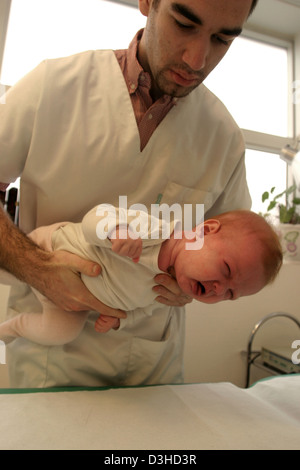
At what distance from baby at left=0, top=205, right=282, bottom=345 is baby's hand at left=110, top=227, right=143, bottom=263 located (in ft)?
0.31

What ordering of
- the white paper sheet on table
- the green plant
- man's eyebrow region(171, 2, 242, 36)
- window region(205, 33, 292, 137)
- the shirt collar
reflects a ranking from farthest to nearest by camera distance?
window region(205, 33, 292, 137)
the green plant
the shirt collar
man's eyebrow region(171, 2, 242, 36)
the white paper sheet on table

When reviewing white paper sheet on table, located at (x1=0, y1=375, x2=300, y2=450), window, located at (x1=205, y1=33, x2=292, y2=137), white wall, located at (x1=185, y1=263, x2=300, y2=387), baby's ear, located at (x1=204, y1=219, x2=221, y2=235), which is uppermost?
window, located at (x1=205, y1=33, x2=292, y2=137)

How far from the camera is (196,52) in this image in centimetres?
102

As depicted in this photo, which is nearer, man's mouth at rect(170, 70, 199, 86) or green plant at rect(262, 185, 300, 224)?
man's mouth at rect(170, 70, 199, 86)

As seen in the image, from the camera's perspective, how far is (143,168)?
1.19 meters

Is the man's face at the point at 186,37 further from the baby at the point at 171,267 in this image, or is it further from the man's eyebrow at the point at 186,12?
the baby at the point at 171,267

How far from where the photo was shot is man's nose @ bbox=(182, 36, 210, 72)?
3.34ft

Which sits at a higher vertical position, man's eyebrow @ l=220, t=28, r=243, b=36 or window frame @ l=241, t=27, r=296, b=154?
window frame @ l=241, t=27, r=296, b=154

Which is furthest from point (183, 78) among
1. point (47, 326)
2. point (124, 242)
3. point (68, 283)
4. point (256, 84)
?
point (256, 84)

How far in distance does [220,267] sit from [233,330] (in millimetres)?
1590

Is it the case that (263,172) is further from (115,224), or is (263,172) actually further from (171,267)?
(115,224)

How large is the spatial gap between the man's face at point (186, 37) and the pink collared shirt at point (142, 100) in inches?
1.4

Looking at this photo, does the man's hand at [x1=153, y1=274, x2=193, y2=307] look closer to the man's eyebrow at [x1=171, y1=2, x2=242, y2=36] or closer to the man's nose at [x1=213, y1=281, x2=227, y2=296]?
the man's nose at [x1=213, y1=281, x2=227, y2=296]

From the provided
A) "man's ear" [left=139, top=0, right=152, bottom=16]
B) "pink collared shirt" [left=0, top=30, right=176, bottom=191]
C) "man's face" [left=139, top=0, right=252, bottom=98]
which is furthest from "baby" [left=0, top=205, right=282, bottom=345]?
"man's ear" [left=139, top=0, right=152, bottom=16]
